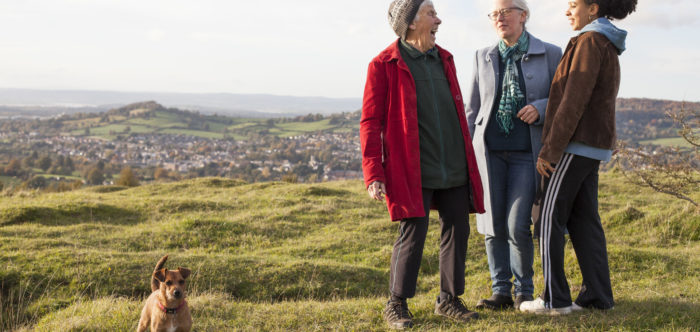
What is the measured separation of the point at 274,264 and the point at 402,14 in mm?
4565

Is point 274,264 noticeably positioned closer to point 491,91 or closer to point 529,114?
point 491,91

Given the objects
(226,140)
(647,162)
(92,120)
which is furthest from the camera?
(92,120)

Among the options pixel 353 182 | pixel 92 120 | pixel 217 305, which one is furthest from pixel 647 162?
pixel 92 120

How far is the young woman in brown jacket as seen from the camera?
3.91 meters

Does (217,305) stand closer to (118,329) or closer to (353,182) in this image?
(118,329)

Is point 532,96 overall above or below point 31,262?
above

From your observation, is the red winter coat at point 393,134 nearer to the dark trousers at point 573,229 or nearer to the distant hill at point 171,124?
the dark trousers at point 573,229

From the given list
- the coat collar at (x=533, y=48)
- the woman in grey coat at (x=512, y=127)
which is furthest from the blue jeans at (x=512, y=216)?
the coat collar at (x=533, y=48)

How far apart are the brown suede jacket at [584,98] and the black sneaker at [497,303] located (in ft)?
4.71

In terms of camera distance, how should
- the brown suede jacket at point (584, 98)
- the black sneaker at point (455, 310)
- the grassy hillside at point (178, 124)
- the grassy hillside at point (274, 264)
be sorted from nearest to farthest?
the brown suede jacket at point (584, 98) < the black sneaker at point (455, 310) < the grassy hillside at point (274, 264) < the grassy hillside at point (178, 124)

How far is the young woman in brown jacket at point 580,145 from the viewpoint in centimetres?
391

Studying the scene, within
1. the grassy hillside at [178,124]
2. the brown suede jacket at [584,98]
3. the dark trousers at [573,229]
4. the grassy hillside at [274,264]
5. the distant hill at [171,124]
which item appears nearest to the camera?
the brown suede jacket at [584,98]

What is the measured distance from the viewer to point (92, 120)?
330 feet

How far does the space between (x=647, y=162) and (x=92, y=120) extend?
10762 centimetres
